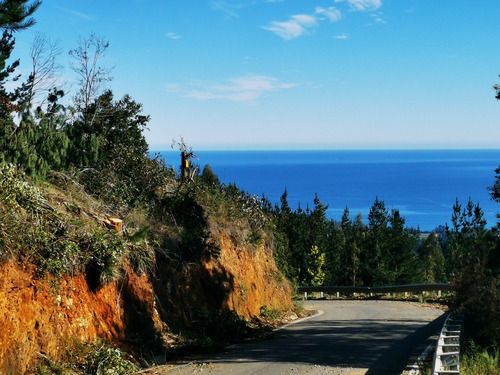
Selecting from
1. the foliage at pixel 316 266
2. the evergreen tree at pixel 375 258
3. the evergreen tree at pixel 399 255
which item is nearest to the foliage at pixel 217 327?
the evergreen tree at pixel 375 258

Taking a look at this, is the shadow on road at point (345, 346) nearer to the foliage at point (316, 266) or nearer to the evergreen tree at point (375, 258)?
the evergreen tree at point (375, 258)

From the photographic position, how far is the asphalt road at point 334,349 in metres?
11.8

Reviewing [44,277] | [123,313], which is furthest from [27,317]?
[123,313]

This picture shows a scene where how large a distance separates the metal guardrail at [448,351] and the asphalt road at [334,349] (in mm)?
969

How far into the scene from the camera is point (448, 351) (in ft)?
38.4

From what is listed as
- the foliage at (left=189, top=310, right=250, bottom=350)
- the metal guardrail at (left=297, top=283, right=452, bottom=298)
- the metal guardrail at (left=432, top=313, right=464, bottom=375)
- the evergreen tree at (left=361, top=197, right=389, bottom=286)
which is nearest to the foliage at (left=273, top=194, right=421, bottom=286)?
the evergreen tree at (left=361, top=197, right=389, bottom=286)

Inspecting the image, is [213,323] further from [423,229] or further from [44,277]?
[423,229]

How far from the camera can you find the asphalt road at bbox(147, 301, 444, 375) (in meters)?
11.8

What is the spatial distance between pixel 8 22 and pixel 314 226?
64589 millimetres

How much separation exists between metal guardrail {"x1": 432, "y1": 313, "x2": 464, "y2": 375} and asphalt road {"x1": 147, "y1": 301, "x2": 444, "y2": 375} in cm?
97

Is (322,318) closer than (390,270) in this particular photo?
Yes

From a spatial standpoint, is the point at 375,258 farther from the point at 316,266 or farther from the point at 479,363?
the point at 479,363

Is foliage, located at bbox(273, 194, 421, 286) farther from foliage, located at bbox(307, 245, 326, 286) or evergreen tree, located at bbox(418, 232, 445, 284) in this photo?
evergreen tree, located at bbox(418, 232, 445, 284)

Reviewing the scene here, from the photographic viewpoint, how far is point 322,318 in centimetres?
2197
